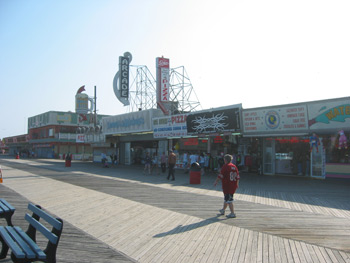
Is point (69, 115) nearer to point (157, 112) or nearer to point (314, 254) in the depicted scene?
point (157, 112)

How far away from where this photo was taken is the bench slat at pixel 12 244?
4098 mm

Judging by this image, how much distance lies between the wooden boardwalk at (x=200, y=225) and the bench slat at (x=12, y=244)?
982 mm

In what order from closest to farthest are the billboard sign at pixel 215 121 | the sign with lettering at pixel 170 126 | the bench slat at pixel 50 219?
1. the bench slat at pixel 50 219
2. the billboard sign at pixel 215 121
3. the sign with lettering at pixel 170 126

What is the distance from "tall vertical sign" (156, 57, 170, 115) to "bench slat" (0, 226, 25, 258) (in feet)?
75.6

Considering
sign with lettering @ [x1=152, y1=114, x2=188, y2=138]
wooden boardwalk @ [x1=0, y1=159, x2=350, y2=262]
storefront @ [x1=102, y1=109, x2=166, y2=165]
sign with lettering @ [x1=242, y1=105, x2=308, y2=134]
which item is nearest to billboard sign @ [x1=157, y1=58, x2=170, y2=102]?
storefront @ [x1=102, y1=109, x2=166, y2=165]

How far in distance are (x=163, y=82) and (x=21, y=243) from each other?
24278 mm

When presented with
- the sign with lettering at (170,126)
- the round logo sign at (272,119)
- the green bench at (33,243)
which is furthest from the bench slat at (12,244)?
the sign with lettering at (170,126)

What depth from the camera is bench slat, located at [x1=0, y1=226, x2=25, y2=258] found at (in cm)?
410

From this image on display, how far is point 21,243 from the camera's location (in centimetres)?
449

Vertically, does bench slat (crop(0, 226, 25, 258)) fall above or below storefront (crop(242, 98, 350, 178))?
below

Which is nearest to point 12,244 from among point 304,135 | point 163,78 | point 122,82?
point 304,135

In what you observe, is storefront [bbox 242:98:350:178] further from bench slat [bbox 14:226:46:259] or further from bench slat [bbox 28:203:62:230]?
bench slat [bbox 14:226:46:259]

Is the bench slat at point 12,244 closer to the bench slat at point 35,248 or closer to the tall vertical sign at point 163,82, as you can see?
the bench slat at point 35,248

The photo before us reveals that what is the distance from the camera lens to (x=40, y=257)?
13.4 feet
